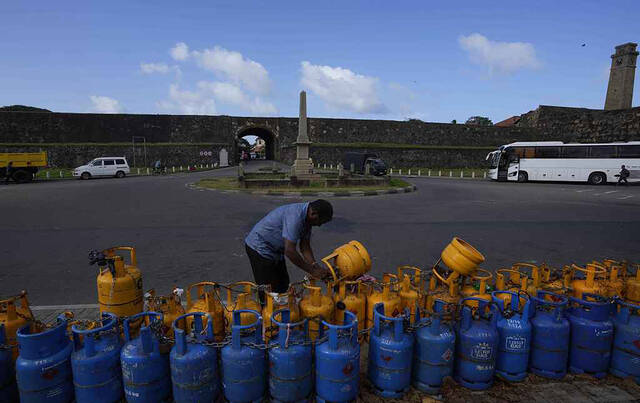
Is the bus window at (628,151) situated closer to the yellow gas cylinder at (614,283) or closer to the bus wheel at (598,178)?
the bus wheel at (598,178)

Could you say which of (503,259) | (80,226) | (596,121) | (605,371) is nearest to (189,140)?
(80,226)

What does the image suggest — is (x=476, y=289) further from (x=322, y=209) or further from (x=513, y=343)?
(x=322, y=209)

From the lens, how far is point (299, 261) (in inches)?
125

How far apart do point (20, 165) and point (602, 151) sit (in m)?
38.5

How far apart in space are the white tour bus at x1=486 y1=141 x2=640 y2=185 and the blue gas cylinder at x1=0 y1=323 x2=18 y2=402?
94.1 feet

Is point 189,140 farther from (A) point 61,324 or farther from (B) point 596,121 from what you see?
(B) point 596,121

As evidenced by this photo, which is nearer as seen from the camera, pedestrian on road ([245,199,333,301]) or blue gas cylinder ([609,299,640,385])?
blue gas cylinder ([609,299,640,385])

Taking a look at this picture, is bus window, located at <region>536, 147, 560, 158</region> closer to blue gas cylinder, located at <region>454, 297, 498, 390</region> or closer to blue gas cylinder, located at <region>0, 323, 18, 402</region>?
blue gas cylinder, located at <region>454, 297, 498, 390</region>

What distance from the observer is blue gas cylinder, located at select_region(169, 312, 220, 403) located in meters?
2.52

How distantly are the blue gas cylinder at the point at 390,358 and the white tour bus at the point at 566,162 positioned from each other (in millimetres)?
26797

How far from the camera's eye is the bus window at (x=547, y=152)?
24.2 meters

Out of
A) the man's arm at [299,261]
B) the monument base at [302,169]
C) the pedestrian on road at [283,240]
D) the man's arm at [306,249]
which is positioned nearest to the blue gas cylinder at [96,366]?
the pedestrian on road at [283,240]

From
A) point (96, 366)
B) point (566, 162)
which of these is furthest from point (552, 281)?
point (566, 162)

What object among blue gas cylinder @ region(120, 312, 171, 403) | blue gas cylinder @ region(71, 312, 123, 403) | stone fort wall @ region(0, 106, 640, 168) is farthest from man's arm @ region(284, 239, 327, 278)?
stone fort wall @ region(0, 106, 640, 168)
